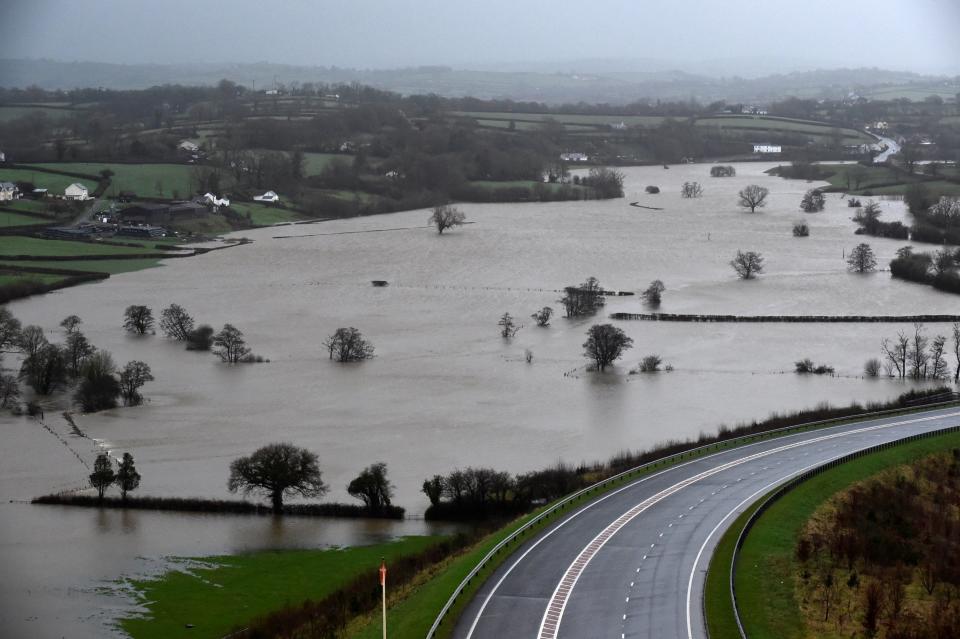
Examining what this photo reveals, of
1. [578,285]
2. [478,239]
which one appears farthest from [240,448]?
[478,239]

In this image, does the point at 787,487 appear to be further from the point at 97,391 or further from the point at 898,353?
the point at 97,391

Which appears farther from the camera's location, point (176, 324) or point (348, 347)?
point (176, 324)

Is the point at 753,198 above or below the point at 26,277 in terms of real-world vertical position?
above

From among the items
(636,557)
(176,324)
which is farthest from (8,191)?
(636,557)

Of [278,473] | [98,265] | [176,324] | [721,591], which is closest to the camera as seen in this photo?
[721,591]

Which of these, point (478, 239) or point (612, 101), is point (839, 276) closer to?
point (478, 239)

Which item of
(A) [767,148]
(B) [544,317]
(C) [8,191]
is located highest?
(A) [767,148]
